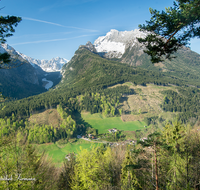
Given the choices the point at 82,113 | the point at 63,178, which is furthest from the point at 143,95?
the point at 63,178

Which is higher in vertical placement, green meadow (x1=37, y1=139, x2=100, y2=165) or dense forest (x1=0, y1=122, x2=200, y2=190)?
dense forest (x1=0, y1=122, x2=200, y2=190)

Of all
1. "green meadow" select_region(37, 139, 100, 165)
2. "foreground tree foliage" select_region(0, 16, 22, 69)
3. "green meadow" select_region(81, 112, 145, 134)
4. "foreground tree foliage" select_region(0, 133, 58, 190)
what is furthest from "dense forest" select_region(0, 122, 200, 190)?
"green meadow" select_region(81, 112, 145, 134)

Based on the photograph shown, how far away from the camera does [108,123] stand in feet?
461

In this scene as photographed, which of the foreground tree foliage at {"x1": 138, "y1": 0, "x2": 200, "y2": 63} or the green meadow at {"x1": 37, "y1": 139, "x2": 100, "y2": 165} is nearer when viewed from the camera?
the foreground tree foliage at {"x1": 138, "y1": 0, "x2": 200, "y2": 63}

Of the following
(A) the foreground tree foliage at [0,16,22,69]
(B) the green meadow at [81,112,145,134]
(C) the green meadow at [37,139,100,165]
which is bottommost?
(C) the green meadow at [37,139,100,165]

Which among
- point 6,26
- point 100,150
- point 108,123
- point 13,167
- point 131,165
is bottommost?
point 108,123

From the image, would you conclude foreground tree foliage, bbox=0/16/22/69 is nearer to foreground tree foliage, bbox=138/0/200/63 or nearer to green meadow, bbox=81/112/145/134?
foreground tree foliage, bbox=138/0/200/63

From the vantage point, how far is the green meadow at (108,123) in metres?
130

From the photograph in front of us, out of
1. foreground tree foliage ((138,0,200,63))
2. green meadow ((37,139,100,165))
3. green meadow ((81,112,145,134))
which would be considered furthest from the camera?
green meadow ((81,112,145,134))

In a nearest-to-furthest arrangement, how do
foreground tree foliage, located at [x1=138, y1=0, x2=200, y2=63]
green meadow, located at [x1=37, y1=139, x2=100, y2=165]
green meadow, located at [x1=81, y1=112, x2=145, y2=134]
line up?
foreground tree foliage, located at [x1=138, y1=0, x2=200, y2=63]
green meadow, located at [x1=37, y1=139, x2=100, y2=165]
green meadow, located at [x1=81, y1=112, x2=145, y2=134]

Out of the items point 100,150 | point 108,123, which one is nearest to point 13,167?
point 100,150

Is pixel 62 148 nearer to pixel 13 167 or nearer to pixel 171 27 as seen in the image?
pixel 13 167

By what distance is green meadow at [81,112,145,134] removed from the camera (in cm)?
12952

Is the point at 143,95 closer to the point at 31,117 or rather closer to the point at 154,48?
the point at 31,117
